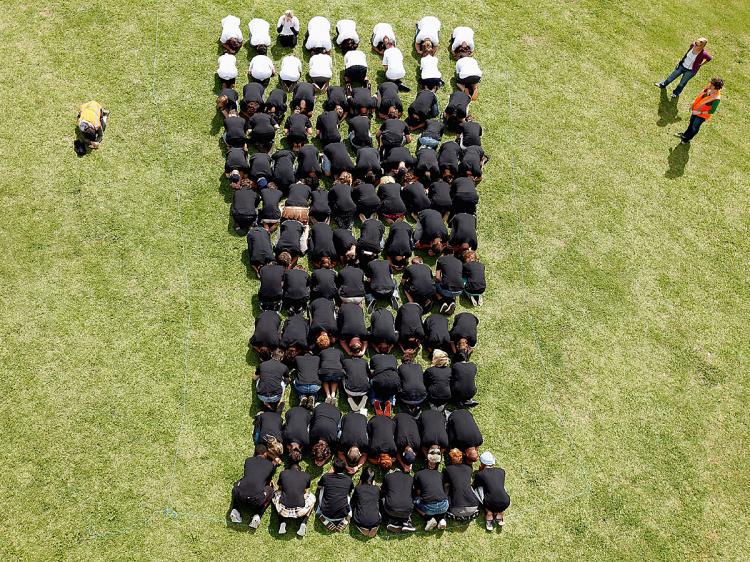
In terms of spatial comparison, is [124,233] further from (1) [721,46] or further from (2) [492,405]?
(1) [721,46]

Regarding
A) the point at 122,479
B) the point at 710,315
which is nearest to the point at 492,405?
the point at 710,315

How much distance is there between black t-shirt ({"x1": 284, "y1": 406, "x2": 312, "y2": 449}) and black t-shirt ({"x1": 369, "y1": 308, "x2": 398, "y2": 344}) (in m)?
2.56

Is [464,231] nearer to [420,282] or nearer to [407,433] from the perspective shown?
[420,282]

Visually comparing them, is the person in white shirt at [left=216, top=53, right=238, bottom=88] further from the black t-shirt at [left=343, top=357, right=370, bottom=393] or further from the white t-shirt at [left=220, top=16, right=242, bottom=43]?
the black t-shirt at [left=343, top=357, right=370, bottom=393]

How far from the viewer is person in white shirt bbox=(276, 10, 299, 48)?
18281 millimetres

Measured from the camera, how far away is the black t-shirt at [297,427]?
42.2 feet

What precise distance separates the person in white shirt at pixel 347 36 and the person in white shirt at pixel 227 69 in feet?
11.9

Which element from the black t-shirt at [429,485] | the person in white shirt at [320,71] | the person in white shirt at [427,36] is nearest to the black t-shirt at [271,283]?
the black t-shirt at [429,485]

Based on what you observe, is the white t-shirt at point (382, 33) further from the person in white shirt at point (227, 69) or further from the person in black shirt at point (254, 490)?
the person in black shirt at point (254, 490)

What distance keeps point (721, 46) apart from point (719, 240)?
9.07 metres

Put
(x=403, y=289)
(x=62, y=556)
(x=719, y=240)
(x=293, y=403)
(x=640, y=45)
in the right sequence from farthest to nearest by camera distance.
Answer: (x=640, y=45)
(x=719, y=240)
(x=403, y=289)
(x=293, y=403)
(x=62, y=556)

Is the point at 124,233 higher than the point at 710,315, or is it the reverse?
the point at 710,315

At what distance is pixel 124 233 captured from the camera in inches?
615

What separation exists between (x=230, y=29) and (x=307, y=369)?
1186cm
